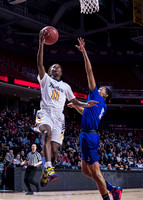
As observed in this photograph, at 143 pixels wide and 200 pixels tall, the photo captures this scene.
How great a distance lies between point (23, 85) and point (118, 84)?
11.5m

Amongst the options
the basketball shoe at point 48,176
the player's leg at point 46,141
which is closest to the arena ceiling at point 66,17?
the player's leg at point 46,141

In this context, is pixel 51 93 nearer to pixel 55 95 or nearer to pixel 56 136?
pixel 55 95

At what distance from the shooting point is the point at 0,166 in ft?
40.2

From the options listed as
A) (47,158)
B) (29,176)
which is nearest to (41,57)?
(47,158)

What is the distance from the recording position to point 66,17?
28266 mm

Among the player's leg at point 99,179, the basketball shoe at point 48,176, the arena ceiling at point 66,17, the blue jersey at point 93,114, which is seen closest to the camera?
the basketball shoe at point 48,176

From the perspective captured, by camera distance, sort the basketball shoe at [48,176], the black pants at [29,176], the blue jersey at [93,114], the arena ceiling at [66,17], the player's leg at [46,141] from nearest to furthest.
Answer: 1. the basketball shoe at [48,176]
2. the player's leg at [46,141]
3. the blue jersey at [93,114]
4. the black pants at [29,176]
5. the arena ceiling at [66,17]

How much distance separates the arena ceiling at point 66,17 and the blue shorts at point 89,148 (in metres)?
18.6

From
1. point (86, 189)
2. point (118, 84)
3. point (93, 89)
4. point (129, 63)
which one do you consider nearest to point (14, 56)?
point (118, 84)

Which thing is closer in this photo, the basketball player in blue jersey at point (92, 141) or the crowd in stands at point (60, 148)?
the basketball player in blue jersey at point (92, 141)

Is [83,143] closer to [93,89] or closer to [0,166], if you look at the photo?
[93,89]

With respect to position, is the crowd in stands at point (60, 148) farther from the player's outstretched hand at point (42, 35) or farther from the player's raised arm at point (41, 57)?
the player's outstretched hand at point (42, 35)

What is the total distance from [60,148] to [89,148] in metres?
12.6

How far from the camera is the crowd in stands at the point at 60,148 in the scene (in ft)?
46.3
